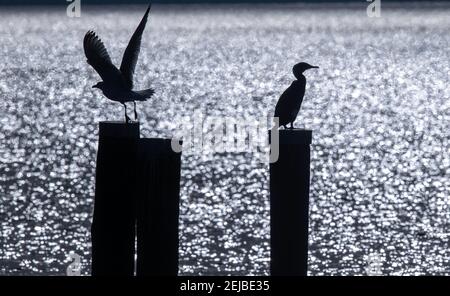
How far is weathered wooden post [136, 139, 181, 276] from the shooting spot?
1149 centimetres

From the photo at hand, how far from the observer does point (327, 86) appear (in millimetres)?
69500

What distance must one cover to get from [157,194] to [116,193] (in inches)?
13.8

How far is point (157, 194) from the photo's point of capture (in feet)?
37.8

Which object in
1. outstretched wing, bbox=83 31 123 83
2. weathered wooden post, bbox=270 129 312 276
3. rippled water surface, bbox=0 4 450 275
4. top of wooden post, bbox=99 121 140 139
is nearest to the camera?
top of wooden post, bbox=99 121 140 139

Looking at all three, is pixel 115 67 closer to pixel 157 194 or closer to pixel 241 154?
pixel 157 194

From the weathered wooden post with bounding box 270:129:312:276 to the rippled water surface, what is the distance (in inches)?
425

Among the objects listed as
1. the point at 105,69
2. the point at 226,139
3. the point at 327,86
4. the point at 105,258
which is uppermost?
the point at 327,86

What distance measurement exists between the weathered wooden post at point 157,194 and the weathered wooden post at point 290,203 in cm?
90

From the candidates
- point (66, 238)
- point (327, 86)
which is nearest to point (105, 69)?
point (66, 238)

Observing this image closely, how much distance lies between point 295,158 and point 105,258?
184cm

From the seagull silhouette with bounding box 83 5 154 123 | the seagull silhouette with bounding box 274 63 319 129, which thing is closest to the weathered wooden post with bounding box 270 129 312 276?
the seagull silhouette with bounding box 274 63 319 129

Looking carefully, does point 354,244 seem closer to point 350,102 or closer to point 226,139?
point 226,139

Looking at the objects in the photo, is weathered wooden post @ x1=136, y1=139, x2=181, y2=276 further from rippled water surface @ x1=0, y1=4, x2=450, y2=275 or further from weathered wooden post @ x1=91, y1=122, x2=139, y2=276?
rippled water surface @ x1=0, y1=4, x2=450, y2=275

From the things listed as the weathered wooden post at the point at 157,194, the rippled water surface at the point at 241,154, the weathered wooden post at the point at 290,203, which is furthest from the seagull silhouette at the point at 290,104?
the rippled water surface at the point at 241,154
